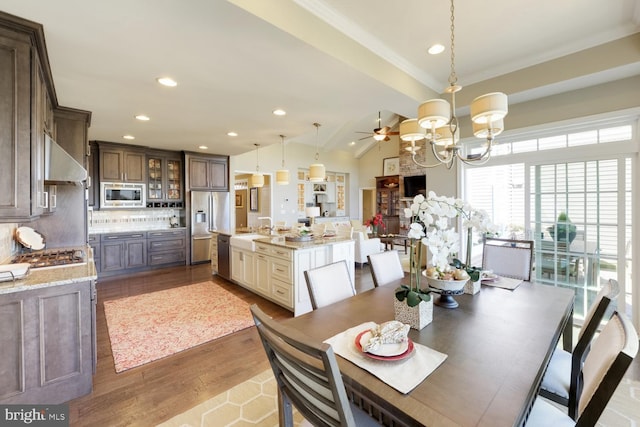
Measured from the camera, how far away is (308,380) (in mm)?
962

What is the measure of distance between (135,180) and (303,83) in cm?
473

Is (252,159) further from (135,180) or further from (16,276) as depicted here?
(16,276)

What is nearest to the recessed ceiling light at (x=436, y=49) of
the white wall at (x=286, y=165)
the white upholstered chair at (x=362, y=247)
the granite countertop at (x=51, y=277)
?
the granite countertop at (x=51, y=277)

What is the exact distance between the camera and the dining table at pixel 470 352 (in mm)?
885

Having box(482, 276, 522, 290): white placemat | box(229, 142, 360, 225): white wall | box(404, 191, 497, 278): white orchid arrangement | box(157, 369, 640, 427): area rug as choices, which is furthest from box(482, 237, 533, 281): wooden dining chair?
box(229, 142, 360, 225): white wall

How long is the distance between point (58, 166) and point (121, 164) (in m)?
3.33

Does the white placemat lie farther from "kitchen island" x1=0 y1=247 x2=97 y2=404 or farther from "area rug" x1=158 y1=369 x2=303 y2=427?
"kitchen island" x1=0 y1=247 x2=97 y2=404

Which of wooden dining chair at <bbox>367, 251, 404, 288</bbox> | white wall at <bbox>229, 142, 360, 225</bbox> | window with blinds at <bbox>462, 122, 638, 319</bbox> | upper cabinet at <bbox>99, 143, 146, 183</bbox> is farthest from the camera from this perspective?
white wall at <bbox>229, 142, 360, 225</bbox>

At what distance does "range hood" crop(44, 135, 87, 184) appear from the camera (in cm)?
249

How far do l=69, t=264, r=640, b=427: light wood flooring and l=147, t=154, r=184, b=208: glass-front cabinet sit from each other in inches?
132

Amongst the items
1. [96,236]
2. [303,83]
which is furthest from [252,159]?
[303,83]

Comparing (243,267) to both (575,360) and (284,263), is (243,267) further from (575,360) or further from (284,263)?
(575,360)

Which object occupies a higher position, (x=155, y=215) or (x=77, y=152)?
(x=77, y=152)

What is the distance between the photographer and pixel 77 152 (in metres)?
3.47
